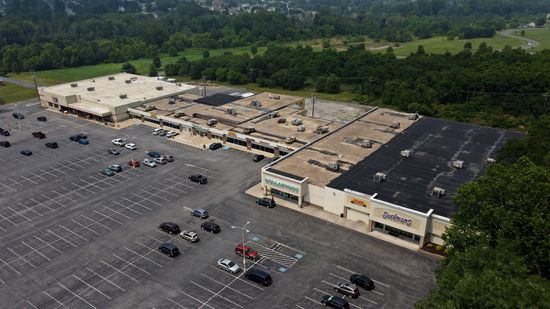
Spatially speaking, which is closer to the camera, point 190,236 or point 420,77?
point 190,236

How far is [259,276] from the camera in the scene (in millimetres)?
50156

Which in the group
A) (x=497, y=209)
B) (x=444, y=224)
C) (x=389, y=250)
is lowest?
(x=389, y=250)

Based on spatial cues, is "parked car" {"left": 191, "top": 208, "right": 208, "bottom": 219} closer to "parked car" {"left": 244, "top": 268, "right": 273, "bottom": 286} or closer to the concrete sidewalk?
the concrete sidewalk

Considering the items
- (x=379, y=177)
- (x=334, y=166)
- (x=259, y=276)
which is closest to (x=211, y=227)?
(x=259, y=276)

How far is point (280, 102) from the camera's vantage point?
117188mm

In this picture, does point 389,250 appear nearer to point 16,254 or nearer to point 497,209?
point 497,209

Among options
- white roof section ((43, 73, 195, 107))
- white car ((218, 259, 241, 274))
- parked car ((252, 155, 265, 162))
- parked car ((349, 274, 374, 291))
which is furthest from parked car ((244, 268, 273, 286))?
white roof section ((43, 73, 195, 107))

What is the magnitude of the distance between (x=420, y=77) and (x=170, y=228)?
10845 cm

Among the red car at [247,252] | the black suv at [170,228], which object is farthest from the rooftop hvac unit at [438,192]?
the black suv at [170,228]

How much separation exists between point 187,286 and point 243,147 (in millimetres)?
46665

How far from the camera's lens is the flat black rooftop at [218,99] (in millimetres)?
118250

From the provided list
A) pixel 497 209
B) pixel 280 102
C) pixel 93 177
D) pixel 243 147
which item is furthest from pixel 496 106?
pixel 93 177

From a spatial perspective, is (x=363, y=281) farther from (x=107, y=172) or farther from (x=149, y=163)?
(x=107, y=172)

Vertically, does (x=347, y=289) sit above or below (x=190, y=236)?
below
